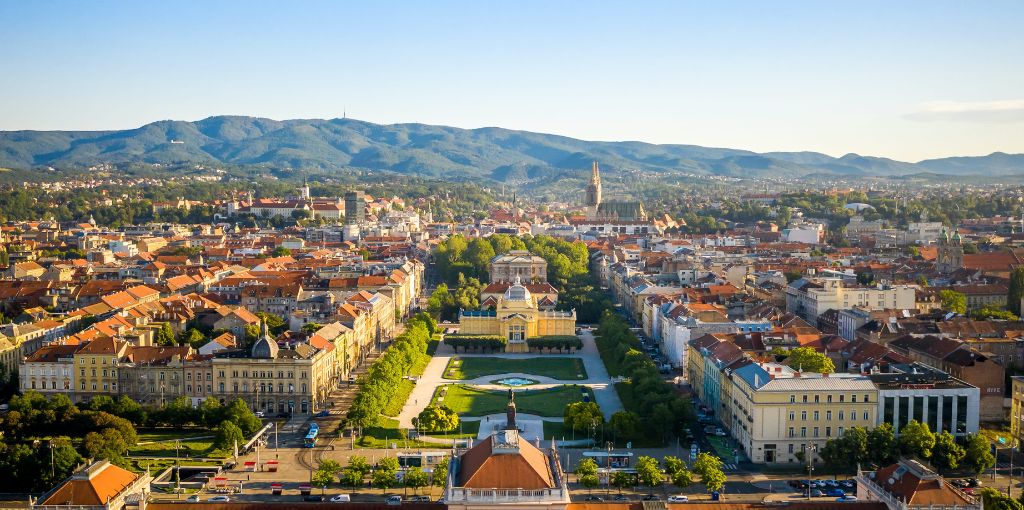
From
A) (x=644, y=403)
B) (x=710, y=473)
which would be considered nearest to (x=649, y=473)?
(x=710, y=473)

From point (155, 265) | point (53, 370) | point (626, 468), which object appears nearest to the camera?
point (626, 468)

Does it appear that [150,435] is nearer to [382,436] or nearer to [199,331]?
[382,436]

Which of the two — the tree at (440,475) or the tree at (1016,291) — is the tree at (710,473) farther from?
the tree at (1016,291)

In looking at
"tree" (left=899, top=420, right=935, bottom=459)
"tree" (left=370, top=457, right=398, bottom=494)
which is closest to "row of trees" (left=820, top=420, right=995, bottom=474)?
"tree" (left=899, top=420, right=935, bottom=459)

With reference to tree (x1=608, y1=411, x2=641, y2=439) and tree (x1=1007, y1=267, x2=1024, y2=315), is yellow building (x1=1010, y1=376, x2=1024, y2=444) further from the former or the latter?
tree (x1=1007, y1=267, x2=1024, y2=315)

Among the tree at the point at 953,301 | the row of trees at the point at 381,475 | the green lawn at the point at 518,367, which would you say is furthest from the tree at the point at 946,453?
the tree at the point at 953,301

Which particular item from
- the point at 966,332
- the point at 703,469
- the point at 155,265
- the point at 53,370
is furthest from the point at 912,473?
the point at 155,265
